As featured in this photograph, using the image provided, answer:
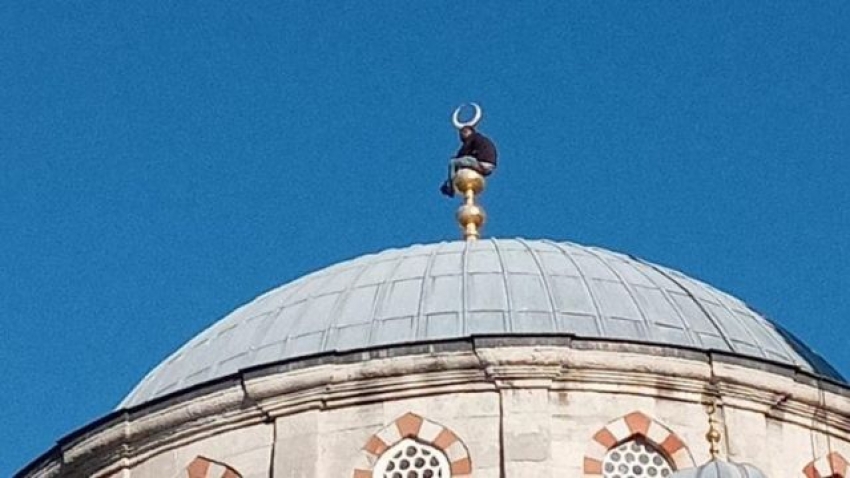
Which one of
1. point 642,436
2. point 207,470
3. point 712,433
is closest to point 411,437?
point 207,470

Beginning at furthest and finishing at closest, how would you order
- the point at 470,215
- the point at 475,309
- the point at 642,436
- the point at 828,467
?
the point at 470,215
the point at 475,309
the point at 828,467
the point at 642,436

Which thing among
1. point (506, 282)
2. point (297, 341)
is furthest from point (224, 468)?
point (506, 282)

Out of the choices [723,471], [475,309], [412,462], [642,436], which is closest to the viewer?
[723,471]

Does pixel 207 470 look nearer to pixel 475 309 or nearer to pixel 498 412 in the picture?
pixel 498 412

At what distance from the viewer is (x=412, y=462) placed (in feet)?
109

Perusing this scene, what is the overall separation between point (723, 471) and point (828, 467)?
352 centimetres

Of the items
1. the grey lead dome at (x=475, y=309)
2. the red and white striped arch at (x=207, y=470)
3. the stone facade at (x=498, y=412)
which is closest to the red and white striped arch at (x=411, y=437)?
the stone facade at (x=498, y=412)

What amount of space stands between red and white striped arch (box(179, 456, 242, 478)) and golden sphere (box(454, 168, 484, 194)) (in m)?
6.05

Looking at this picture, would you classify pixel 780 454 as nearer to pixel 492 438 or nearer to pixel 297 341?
pixel 492 438

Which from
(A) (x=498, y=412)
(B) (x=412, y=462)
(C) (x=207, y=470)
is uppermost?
(A) (x=498, y=412)

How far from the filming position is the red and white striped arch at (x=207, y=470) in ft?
111

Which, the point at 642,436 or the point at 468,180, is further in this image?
the point at 468,180

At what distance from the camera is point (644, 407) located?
3359cm

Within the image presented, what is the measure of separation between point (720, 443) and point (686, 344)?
1.63 metres
